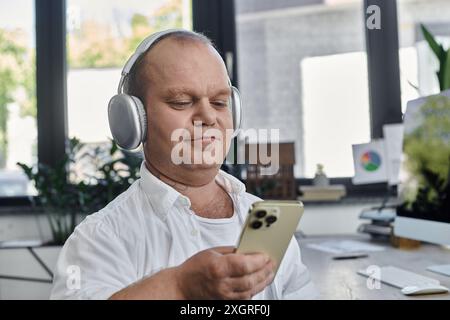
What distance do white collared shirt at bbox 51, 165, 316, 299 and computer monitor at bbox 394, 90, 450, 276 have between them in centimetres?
57

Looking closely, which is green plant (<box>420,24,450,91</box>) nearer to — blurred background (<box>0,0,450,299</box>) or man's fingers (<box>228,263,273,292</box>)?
blurred background (<box>0,0,450,299</box>)

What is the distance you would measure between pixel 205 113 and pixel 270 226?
0.53 feet

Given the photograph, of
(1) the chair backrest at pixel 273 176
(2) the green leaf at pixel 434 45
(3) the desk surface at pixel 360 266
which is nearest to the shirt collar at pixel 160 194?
(1) the chair backrest at pixel 273 176

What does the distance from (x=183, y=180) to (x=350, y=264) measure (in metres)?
0.69

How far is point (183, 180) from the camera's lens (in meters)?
0.57

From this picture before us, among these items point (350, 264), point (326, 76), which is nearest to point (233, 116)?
point (326, 76)

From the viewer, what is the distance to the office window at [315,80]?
3.16ft

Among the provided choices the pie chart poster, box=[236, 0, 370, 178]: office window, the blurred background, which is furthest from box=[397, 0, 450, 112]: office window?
box=[236, 0, 370, 178]: office window

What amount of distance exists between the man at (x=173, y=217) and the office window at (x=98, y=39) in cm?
19

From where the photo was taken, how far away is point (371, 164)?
4.68 ft

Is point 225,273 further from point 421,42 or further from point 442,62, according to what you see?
point 421,42

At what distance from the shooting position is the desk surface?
830 millimetres

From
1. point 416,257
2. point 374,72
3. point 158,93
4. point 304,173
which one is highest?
point 374,72
